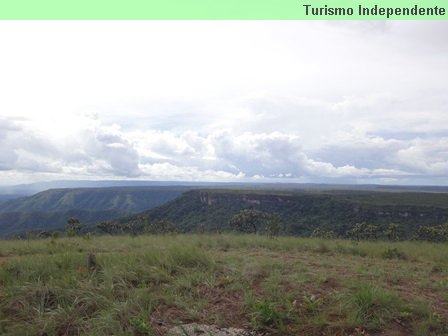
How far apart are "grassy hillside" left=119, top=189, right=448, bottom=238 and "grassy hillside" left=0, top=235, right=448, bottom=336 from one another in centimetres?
4661

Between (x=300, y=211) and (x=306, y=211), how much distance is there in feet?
5.02

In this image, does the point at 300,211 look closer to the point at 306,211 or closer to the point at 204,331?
the point at 306,211

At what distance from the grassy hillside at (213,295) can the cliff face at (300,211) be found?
4727cm

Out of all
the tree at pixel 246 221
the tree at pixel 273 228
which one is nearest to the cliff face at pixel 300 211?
the tree at pixel 246 221

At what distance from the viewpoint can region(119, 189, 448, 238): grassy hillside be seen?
216ft

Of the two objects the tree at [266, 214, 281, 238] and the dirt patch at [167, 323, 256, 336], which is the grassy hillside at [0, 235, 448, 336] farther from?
the tree at [266, 214, 281, 238]

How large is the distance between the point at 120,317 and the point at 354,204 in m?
79.4

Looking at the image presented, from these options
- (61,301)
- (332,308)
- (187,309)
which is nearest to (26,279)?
(61,301)

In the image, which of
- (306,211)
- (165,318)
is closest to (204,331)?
(165,318)

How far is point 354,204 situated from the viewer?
79.1 meters

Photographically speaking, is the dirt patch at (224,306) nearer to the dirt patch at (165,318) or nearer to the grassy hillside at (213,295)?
the grassy hillside at (213,295)

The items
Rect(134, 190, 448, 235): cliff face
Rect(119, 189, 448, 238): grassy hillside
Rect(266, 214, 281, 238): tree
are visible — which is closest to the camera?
Rect(266, 214, 281, 238): tree

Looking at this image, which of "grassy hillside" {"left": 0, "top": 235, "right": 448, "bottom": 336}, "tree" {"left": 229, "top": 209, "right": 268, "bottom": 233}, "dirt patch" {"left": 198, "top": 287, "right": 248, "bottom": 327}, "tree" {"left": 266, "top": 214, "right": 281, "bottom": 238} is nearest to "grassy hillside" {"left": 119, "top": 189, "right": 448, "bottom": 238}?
"tree" {"left": 229, "top": 209, "right": 268, "bottom": 233}

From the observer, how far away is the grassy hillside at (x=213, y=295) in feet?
15.4
